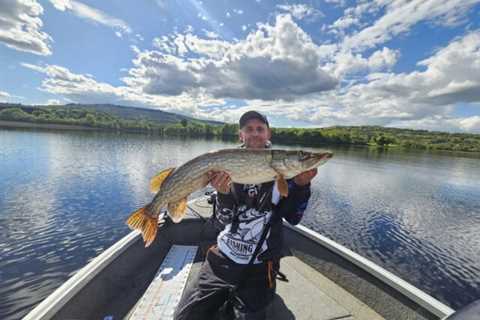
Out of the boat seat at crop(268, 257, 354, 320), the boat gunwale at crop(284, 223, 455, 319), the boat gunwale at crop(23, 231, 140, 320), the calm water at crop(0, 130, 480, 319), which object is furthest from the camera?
the calm water at crop(0, 130, 480, 319)

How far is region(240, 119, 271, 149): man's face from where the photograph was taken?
10.4ft

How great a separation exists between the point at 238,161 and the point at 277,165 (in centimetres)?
43

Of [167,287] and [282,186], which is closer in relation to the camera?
[282,186]

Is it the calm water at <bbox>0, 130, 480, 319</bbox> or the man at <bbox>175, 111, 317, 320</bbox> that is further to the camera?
the calm water at <bbox>0, 130, 480, 319</bbox>

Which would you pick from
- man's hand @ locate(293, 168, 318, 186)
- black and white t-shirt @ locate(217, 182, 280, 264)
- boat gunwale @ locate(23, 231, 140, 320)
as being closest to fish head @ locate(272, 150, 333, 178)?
man's hand @ locate(293, 168, 318, 186)

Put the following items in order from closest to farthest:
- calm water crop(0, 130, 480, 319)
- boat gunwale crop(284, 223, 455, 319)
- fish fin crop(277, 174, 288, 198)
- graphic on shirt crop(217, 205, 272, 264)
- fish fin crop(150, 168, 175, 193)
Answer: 1. fish fin crop(277, 174, 288, 198)
2. graphic on shirt crop(217, 205, 272, 264)
3. boat gunwale crop(284, 223, 455, 319)
4. fish fin crop(150, 168, 175, 193)
5. calm water crop(0, 130, 480, 319)

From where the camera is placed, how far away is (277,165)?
2.60 m

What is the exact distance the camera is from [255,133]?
10.5ft

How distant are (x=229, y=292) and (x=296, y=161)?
5.19 ft

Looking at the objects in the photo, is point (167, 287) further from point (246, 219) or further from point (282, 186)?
point (282, 186)

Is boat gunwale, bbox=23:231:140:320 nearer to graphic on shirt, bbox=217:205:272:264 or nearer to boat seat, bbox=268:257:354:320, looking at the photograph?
graphic on shirt, bbox=217:205:272:264

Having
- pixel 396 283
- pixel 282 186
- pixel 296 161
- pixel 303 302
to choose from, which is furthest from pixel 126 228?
pixel 396 283

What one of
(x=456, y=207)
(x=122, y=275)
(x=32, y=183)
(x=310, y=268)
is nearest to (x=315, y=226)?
(x=310, y=268)

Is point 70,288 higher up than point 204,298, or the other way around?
point 204,298
